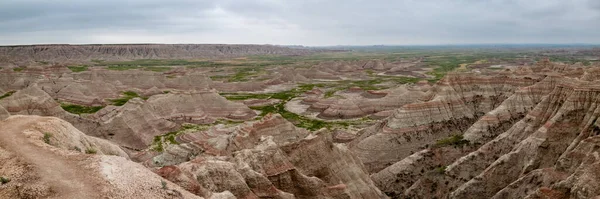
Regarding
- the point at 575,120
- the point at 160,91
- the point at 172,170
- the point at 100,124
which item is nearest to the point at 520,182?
the point at 575,120

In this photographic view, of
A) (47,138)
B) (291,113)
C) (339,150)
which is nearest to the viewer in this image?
(47,138)

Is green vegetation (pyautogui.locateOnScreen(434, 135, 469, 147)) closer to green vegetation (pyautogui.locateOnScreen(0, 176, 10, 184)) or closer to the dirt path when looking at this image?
the dirt path

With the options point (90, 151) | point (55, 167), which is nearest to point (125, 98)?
point (90, 151)

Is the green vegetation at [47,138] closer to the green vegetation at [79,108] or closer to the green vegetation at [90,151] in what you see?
the green vegetation at [90,151]

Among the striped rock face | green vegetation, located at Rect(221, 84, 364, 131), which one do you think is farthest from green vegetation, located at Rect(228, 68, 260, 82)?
the striped rock face

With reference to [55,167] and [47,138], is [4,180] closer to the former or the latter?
[55,167]

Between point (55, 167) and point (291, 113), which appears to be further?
point (291, 113)

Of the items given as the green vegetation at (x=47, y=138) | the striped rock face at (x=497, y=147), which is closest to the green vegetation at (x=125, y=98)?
the striped rock face at (x=497, y=147)

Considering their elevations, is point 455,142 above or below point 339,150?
below

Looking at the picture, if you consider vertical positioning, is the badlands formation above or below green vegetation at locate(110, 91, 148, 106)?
above
